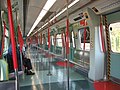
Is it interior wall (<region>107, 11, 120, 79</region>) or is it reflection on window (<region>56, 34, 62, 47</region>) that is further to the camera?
reflection on window (<region>56, 34, 62, 47</region>)

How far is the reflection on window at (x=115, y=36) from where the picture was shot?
638 centimetres

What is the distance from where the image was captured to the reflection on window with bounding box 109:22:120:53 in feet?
20.9

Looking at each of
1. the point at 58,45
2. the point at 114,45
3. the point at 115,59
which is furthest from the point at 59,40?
the point at 115,59

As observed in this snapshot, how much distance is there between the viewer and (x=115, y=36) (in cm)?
657

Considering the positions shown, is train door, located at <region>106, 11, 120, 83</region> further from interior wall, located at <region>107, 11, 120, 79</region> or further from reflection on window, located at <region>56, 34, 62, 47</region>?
reflection on window, located at <region>56, 34, 62, 47</region>

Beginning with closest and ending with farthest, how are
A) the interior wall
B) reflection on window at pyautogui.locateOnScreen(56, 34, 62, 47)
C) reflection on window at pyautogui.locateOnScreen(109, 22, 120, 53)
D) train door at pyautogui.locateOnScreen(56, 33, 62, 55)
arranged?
the interior wall < reflection on window at pyautogui.locateOnScreen(109, 22, 120, 53) < reflection on window at pyautogui.locateOnScreen(56, 34, 62, 47) < train door at pyautogui.locateOnScreen(56, 33, 62, 55)

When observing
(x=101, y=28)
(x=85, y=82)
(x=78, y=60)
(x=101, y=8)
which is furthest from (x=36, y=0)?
(x=78, y=60)

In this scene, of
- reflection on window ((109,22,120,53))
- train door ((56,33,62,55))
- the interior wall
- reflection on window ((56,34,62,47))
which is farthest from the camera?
train door ((56,33,62,55))

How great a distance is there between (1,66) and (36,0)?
2.23 meters

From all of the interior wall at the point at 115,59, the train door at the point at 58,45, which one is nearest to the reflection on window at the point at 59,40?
the train door at the point at 58,45

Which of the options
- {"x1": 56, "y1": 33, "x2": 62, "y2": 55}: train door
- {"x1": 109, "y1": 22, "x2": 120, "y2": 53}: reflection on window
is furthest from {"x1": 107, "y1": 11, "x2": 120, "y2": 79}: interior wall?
{"x1": 56, "y1": 33, "x2": 62, "y2": 55}: train door

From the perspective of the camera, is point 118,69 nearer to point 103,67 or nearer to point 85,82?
point 103,67

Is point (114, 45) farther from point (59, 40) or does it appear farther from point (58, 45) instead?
point (58, 45)

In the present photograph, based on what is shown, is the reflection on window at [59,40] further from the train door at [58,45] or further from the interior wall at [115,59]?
the interior wall at [115,59]
